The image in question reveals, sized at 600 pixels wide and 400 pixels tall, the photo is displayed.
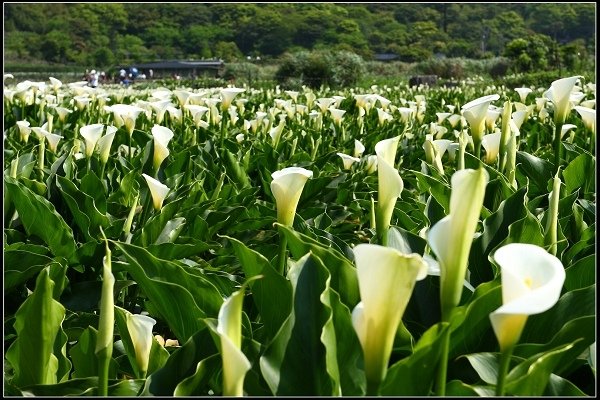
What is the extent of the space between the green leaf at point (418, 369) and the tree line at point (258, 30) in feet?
140

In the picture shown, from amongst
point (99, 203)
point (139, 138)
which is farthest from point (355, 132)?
point (99, 203)

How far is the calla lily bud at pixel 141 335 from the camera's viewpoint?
109 centimetres

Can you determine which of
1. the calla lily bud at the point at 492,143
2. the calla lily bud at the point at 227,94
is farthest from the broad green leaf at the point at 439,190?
the calla lily bud at the point at 227,94

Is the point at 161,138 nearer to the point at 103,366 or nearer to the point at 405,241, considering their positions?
the point at 405,241

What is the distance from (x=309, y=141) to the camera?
13.1ft

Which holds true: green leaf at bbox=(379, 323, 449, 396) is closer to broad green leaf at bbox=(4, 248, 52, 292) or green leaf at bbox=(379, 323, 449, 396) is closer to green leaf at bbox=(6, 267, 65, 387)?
green leaf at bbox=(6, 267, 65, 387)

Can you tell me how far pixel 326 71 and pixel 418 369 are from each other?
21.5 meters

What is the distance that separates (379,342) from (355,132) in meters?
3.90

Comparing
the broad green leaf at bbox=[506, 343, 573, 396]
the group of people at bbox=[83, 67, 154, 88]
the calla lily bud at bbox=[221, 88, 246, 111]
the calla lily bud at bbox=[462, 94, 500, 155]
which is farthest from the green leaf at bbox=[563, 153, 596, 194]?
the group of people at bbox=[83, 67, 154, 88]

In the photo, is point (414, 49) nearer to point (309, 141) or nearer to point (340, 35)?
point (340, 35)

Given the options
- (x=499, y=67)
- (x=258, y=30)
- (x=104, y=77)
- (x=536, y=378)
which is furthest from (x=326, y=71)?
(x=258, y=30)

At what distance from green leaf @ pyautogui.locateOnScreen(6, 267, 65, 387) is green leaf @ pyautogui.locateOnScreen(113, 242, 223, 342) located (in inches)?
6.4

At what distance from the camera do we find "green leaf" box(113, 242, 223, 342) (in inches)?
47.8

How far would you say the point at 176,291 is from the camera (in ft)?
3.95
